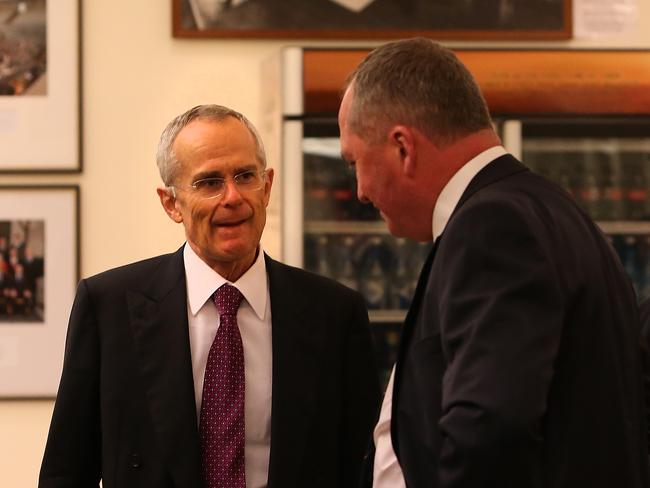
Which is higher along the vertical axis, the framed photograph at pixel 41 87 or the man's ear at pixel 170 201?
the framed photograph at pixel 41 87

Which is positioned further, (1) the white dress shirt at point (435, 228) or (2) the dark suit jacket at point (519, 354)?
(1) the white dress shirt at point (435, 228)

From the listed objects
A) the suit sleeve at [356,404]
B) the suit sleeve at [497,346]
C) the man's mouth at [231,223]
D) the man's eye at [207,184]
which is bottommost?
the suit sleeve at [356,404]

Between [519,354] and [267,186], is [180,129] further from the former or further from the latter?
[519,354]

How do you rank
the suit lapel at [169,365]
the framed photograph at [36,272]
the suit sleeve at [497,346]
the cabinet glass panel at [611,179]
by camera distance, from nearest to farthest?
the suit sleeve at [497,346] → the suit lapel at [169,365] → the cabinet glass panel at [611,179] → the framed photograph at [36,272]

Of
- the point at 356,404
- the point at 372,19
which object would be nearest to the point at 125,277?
the point at 356,404

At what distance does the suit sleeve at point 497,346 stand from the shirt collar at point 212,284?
2.33ft

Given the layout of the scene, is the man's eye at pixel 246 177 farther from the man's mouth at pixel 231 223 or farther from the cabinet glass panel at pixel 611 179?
the cabinet glass panel at pixel 611 179

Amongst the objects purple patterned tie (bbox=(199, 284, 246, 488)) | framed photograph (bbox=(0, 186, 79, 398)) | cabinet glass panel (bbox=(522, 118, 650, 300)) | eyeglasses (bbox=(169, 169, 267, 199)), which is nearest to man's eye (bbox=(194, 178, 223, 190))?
eyeglasses (bbox=(169, 169, 267, 199))

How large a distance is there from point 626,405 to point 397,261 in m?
2.35

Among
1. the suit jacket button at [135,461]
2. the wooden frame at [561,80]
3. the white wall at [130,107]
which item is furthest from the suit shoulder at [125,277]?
the white wall at [130,107]

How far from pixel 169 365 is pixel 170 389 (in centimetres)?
5

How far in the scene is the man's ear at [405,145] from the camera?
135 centimetres

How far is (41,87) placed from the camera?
3.76 meters

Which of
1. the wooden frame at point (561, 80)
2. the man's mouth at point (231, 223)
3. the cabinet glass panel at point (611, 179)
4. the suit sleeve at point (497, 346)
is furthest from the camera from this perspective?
the cabinet glass panel at point (611, 179)
